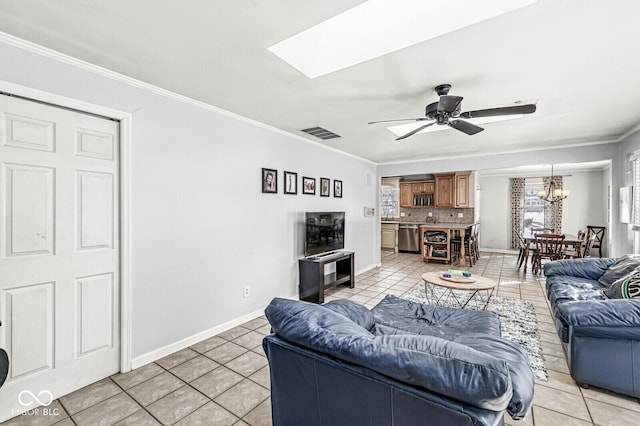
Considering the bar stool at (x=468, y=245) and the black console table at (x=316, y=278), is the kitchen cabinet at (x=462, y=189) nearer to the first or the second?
the bar stool at (x=468, y=245)

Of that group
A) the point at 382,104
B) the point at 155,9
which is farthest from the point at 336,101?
the point at 155,9

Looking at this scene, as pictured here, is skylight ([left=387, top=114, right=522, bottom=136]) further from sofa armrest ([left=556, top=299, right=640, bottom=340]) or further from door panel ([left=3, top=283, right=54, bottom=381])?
door panel ([left=3, top=283, right=54, bottom=381])

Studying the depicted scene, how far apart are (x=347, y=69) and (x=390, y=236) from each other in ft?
23.9

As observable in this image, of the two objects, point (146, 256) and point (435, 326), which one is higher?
point (146, 256)

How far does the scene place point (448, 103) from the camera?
237cm

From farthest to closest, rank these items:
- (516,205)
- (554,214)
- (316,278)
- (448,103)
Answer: (516,205) → (554,214) → (316,278) → (448,103)

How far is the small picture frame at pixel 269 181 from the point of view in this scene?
3715 millimetres

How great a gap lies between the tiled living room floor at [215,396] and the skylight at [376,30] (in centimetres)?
249

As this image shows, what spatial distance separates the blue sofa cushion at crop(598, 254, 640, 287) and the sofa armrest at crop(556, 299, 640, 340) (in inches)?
45.6

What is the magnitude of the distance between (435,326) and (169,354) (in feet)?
7.88

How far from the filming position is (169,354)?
2.72m

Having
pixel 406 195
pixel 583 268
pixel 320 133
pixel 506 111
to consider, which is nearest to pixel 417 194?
pixel 406 195

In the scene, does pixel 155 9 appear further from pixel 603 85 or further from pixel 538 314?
pixel 538 314

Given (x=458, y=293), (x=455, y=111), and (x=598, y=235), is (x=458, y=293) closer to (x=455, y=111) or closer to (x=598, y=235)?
(x=455, y=111)
